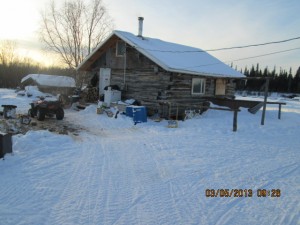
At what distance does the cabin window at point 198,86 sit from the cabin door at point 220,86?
1911 mm

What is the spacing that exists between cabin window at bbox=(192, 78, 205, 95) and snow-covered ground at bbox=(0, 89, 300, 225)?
708cm

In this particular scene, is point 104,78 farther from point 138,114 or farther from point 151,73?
point 138,114

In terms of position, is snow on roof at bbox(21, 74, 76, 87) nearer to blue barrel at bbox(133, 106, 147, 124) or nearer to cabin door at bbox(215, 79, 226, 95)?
cabin door at bbox(215, 79, 226, 95)

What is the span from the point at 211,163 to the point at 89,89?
1326cm

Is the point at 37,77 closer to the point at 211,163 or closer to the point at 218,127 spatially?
the point at 218,127

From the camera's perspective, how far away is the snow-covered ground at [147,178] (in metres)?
3.64

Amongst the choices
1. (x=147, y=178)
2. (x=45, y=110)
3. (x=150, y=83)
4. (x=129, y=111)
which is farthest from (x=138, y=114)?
(x=147, y=178)

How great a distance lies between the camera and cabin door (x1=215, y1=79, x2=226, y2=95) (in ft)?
58.2

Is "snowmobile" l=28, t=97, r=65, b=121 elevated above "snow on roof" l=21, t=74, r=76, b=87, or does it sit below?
below

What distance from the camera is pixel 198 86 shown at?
52.4ft

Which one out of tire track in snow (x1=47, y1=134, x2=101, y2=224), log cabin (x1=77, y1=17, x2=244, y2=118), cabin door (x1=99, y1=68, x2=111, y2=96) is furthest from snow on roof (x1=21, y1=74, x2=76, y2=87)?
tire track in snow (x1=47, y1=134, x2=101, y2=224)

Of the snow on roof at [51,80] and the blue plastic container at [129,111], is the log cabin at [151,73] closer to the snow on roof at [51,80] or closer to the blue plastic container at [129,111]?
the blue plastic container at [129,111]
